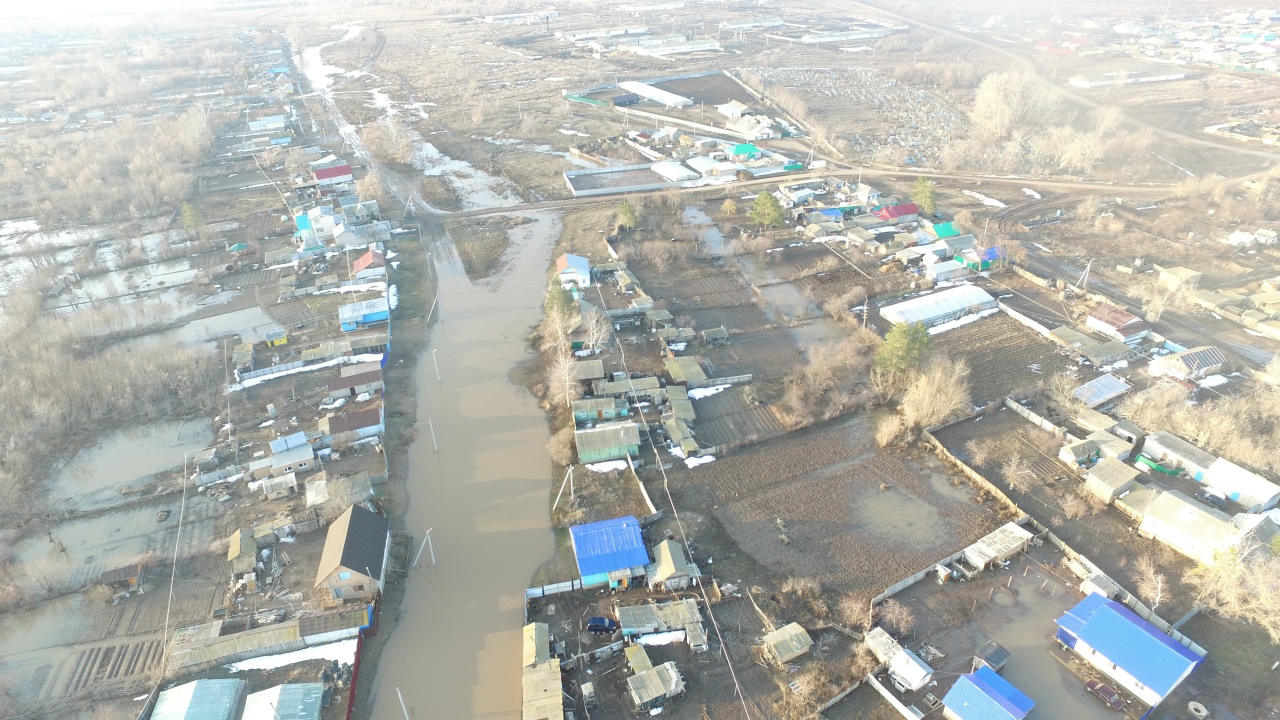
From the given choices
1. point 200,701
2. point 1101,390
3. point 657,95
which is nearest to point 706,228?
point 1101,390

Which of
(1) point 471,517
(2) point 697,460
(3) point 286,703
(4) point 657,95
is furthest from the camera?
(4) point 657,95

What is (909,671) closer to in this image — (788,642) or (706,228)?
(788,642)

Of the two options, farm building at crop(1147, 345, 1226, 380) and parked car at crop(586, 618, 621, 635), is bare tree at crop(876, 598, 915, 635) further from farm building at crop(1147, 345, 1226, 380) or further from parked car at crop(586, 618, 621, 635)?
farm building at crop(1147, 345, 1226, 380)

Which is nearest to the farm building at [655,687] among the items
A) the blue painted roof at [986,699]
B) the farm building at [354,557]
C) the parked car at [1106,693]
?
the blue painted roof at [986,699]

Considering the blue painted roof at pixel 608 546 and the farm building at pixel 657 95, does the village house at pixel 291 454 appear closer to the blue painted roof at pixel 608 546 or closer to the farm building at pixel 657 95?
the blue painted roof at pixel 608 546

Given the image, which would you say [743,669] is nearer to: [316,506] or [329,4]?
[316,506]

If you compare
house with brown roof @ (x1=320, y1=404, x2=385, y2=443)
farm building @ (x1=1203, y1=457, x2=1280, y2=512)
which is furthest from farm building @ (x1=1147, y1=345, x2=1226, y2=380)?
house with brown roof @ (x1=320, y1=404, x2=385, y2=443)
